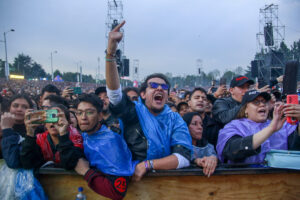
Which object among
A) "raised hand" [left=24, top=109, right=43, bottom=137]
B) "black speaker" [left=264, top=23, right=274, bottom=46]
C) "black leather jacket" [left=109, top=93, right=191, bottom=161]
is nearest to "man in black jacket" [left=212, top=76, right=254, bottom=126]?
"black leather jacket" [left=109, top=93, right=191, bottom=161]

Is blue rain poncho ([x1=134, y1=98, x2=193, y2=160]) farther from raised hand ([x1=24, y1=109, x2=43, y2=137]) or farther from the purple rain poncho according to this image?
raised hand ([x1=24, y1=109, x2=43, y2=137])

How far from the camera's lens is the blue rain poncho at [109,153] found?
1.79m

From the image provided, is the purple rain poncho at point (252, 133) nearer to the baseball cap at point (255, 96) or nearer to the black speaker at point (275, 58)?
the baseball cap at point (255, 96)

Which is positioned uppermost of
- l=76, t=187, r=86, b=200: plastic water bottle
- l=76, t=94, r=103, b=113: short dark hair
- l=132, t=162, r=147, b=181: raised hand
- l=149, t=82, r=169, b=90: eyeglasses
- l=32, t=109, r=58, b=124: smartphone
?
l=149, t=82, r=169, b=90: eyeglasses

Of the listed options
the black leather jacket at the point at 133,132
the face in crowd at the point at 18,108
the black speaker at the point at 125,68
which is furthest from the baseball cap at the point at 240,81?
the black speaker at the point at 125,68

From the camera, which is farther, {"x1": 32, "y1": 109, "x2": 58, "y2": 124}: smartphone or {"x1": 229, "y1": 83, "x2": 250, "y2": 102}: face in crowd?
{"x1": 229, "y1": 83, "x2": 250, "y2": 102}: face in crowd

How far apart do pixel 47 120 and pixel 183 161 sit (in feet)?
4.14

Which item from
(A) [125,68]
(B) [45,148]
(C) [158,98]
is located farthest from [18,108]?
(A) [125,68]

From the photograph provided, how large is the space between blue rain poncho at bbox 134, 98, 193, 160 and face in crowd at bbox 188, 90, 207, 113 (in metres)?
1.18

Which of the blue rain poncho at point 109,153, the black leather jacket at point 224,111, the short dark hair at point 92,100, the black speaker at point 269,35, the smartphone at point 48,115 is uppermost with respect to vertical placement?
the black speaker at point 269,35

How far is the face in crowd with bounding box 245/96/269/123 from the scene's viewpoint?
224cm

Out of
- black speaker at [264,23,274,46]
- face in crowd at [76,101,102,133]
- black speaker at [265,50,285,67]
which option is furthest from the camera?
black speaker at [264,23,274,46]

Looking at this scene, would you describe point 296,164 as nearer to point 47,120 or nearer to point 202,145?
point 202,145

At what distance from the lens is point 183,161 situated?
1889 mm
